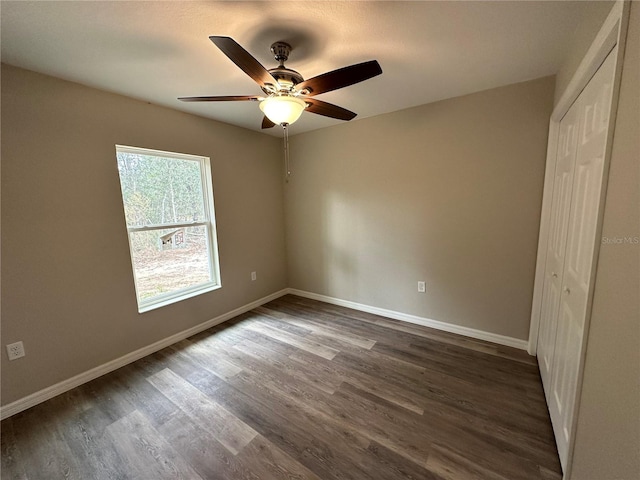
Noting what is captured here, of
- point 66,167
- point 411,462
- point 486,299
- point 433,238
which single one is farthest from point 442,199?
point 66,167

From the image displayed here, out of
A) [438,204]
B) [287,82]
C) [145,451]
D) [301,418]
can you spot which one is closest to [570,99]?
[438,204]

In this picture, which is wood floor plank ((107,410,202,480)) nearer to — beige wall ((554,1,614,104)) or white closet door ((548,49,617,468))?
white closet door ((548,49,617,468))

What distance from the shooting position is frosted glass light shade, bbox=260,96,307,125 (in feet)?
4.85

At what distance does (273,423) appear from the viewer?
65.0 inches

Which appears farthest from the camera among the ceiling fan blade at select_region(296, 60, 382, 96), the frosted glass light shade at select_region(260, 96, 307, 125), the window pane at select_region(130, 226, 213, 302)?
the window pane at select_region(130, 226, 213, 302)

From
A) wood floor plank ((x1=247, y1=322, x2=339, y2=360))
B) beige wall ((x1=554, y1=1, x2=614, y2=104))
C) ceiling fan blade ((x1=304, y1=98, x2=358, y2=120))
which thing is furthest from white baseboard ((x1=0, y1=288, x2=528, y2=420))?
ceiling fan blade ((x1=304, y1=98, x2=358, y2=120))

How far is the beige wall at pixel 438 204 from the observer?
2.22 meters

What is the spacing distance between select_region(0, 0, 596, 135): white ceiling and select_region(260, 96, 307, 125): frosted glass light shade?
0.37 meters

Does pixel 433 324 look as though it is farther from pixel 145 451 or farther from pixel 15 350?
pixel 15 350

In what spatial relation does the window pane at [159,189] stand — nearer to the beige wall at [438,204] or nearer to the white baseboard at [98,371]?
the white baseboard at [98,371]

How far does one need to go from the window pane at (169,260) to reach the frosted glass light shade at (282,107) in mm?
1789

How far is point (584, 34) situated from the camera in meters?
1.36

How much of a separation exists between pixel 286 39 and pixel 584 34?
1.62m

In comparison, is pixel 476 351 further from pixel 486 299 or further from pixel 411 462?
pixel 411 462
